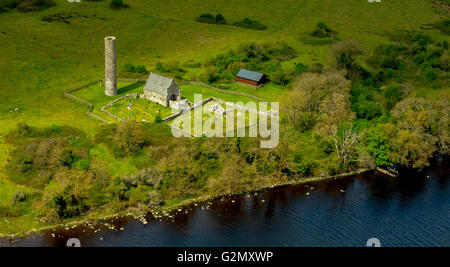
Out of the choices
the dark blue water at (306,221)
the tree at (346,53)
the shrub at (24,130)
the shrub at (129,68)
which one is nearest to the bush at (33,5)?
the shrub at (129,68)

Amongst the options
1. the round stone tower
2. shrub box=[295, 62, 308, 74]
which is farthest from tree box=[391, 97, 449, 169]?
the round stone tower

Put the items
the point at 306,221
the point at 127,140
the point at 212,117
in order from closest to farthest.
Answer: the point at 306,221 < the point at 127,140 < the point at 212,117

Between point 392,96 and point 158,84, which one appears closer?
point 158,84

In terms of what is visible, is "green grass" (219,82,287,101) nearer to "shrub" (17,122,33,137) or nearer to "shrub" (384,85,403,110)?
"shrub" (384,85,403,110)

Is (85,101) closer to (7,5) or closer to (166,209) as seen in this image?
(166,209)

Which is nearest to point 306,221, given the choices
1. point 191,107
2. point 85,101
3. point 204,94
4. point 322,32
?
point 191,107

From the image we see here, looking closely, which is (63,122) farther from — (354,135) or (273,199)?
(354,135)

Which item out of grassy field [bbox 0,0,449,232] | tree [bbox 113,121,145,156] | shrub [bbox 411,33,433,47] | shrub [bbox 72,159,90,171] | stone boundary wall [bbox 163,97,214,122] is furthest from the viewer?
shrub [bbox 411,33,433,47]
